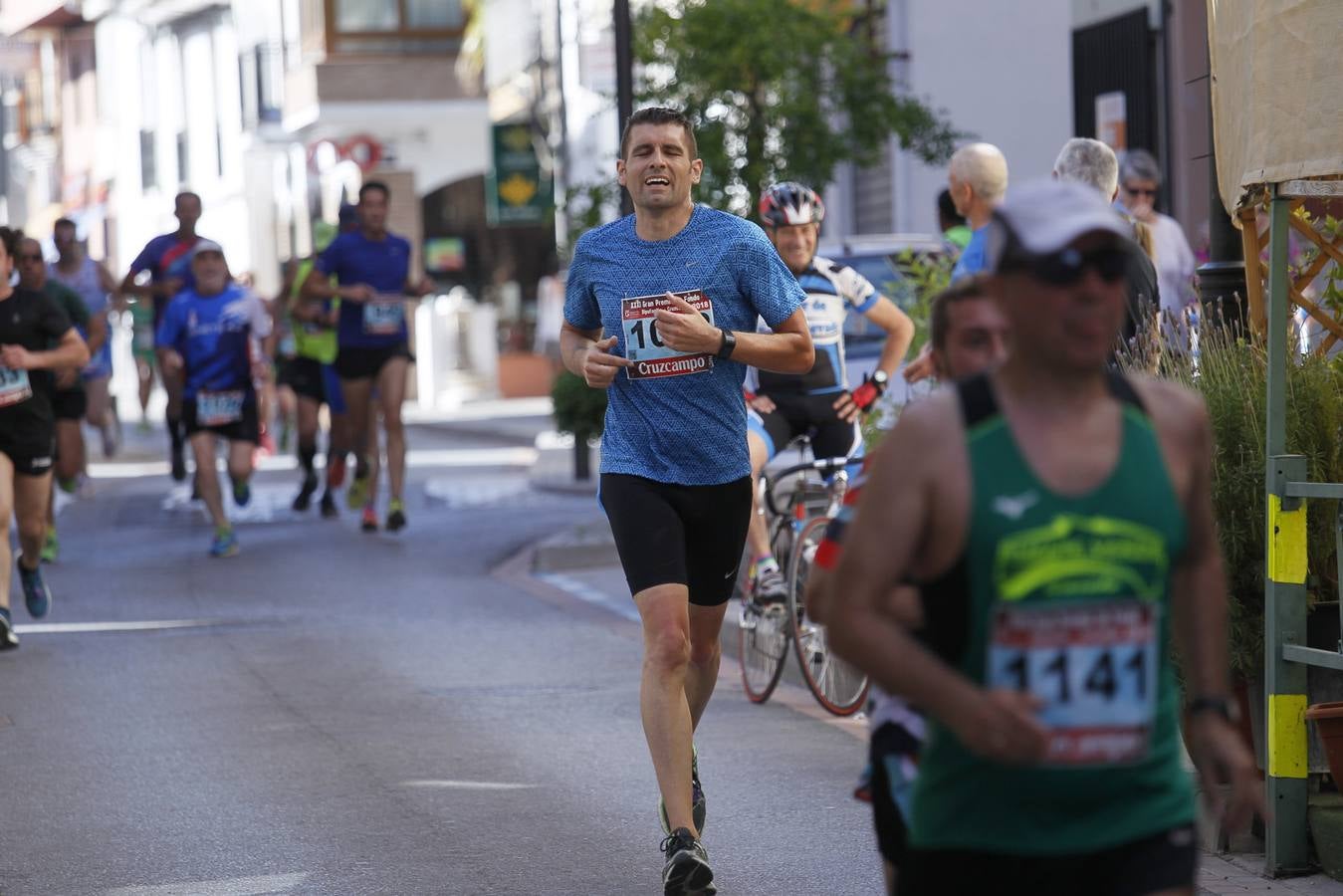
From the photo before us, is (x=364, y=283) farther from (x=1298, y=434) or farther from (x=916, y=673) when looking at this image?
(x=916, y=673)

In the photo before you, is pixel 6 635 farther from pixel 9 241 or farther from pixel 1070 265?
pixel 1070 265

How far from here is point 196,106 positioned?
53.2 meters

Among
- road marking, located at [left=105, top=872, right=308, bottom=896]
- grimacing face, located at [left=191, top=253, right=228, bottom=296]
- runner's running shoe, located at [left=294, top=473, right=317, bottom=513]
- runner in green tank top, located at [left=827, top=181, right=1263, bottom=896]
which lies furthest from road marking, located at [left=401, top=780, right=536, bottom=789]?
runner's running shoe, located at [left=294, top=473, right=317, bottom=513]

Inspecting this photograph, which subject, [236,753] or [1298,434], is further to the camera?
[236,753]

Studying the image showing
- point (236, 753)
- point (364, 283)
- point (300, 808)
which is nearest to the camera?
point (300, 808)

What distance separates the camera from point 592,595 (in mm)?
13141

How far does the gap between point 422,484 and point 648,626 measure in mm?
15038

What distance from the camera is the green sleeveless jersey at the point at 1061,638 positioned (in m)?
3.12

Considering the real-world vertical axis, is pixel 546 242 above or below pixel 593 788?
above

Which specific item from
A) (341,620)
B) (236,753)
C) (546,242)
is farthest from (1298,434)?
(546,242)

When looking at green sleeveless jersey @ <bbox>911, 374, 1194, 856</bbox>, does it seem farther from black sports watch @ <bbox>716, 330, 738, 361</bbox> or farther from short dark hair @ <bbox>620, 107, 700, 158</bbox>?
short dark hair @ <bbox>620, 107, 700, 158</bbox>

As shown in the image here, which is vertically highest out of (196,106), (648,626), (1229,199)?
(196,106)

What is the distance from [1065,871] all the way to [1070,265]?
80 cm

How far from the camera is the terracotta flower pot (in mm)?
5871
